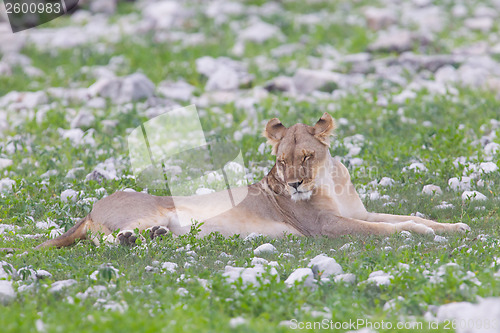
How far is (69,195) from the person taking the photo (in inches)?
352

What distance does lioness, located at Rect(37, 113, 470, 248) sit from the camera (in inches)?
295

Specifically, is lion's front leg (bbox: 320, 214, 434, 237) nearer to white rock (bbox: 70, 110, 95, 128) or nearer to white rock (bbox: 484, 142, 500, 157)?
white rock (bbox: 484, 142, 500, 157)

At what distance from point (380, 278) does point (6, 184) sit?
583 centimetres

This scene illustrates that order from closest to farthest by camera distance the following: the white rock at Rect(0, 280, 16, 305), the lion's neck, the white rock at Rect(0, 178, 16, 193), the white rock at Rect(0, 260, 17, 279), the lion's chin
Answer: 1. the white rock at Rect(0, 280, 16, 305)
2. the white rock at Rect(0, 260, 17, 279)
3. the lion's chin
4. the lion's neck
5. the white rock at Rect(0, 178, 16, 193)

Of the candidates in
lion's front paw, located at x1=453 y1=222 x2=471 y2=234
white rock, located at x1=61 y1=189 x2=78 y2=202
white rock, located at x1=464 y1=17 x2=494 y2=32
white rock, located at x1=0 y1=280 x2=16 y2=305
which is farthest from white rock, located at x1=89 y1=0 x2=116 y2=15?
white rock, located at x1=0 y1=280 x2=16 y2=305

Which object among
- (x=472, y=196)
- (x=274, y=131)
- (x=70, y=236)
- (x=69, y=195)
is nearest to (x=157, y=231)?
(x=70, y=236)

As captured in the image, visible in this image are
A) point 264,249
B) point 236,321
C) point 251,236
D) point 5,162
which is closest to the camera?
point 236,321

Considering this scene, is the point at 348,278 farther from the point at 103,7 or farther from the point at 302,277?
the point at 103,7

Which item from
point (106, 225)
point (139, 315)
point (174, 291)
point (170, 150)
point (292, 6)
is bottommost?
point (292, 6)

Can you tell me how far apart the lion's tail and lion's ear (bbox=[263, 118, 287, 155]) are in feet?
7.60

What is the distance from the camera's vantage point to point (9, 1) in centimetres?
2089

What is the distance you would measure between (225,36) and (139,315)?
1515 centimetres

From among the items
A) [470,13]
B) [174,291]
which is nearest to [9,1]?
[470,13]

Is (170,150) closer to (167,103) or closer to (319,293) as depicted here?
(167,103)
